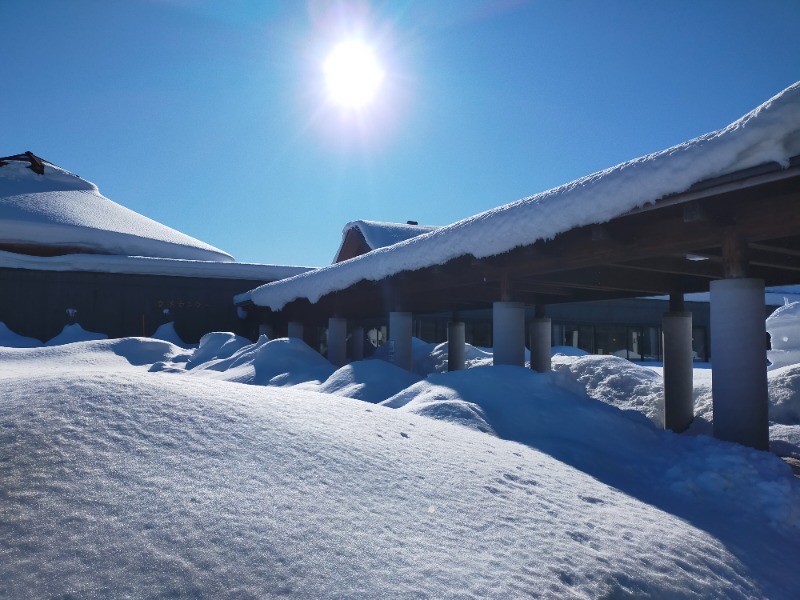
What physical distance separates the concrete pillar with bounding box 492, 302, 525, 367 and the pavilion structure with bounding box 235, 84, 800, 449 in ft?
0.05

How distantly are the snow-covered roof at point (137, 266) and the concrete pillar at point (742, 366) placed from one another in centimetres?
1780

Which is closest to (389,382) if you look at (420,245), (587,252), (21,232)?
(420,245)

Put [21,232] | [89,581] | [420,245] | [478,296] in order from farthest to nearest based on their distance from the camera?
[21,232]
[478,296]
[420,245]
[89,581]

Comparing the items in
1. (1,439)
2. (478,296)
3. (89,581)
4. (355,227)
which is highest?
(355,227)

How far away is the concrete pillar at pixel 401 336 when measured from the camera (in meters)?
12.5

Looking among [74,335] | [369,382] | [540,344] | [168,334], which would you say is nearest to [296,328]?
[168,334]

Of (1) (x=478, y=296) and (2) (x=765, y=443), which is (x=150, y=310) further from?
(2) (x=765, y=443)

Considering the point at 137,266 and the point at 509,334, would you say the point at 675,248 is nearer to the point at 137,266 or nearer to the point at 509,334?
the point at 509,334

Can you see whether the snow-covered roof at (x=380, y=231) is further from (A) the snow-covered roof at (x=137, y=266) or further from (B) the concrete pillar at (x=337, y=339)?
(B) the concrete pillar at (x=337, y=339)

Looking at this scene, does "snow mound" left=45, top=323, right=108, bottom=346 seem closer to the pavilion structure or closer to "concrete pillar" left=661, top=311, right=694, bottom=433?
the pavilion structure

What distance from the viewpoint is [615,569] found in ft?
8.89

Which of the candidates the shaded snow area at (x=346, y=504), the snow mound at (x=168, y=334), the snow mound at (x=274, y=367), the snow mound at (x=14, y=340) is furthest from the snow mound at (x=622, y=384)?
the snow mound at (x=14, y=340)

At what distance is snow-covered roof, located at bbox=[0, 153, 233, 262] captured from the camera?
24.4 meters

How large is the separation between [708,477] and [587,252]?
320 cm
